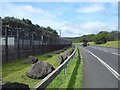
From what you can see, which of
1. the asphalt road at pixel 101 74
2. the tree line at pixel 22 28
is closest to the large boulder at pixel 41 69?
the asphalt road at pixel 101 74

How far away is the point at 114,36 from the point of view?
605ft

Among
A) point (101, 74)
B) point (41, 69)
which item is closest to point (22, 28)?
point (101, 74)

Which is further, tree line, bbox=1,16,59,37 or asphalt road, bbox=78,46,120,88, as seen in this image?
tree line, bbox=1,16,59,37

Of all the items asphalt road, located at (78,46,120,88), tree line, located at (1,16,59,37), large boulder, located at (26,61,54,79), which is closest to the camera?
asphalt road, located at (78,46,120,88)

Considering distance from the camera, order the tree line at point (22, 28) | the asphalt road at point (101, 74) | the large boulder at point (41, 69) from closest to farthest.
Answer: the asphalt road at point (101, 74) → the large boulder at point (41, 69) → the tree line at point (22, 28)

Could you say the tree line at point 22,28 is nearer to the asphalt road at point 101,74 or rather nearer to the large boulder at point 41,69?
the asphalt road at point 101,74

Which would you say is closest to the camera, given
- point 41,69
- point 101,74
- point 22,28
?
point 41,69

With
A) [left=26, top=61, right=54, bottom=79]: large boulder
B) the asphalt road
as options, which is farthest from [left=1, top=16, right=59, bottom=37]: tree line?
[left=26, top=61, right=54, bottom=79]: large boulder

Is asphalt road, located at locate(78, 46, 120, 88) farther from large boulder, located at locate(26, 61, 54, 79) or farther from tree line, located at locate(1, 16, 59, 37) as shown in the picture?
tree line, located at locate(1, 16, 59, 37)

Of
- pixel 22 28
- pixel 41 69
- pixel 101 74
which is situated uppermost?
pixel 22 28

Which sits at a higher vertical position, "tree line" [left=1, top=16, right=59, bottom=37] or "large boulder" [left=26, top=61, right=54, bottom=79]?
"tree line" [left=1, top=16, right=59, bottom=37]

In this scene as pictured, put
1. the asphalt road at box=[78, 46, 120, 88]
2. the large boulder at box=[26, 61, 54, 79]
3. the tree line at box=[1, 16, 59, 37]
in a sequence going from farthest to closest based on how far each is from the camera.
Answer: the tree line at box=[1, 16, 59, 37] < the large boulder at box=[26, 61, 54, 79] < the asphalt road at box=[78, 46, 120, 88]

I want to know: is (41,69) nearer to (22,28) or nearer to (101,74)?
(101,74)

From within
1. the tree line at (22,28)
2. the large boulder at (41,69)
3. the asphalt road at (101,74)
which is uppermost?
the tree line at (22,28)
